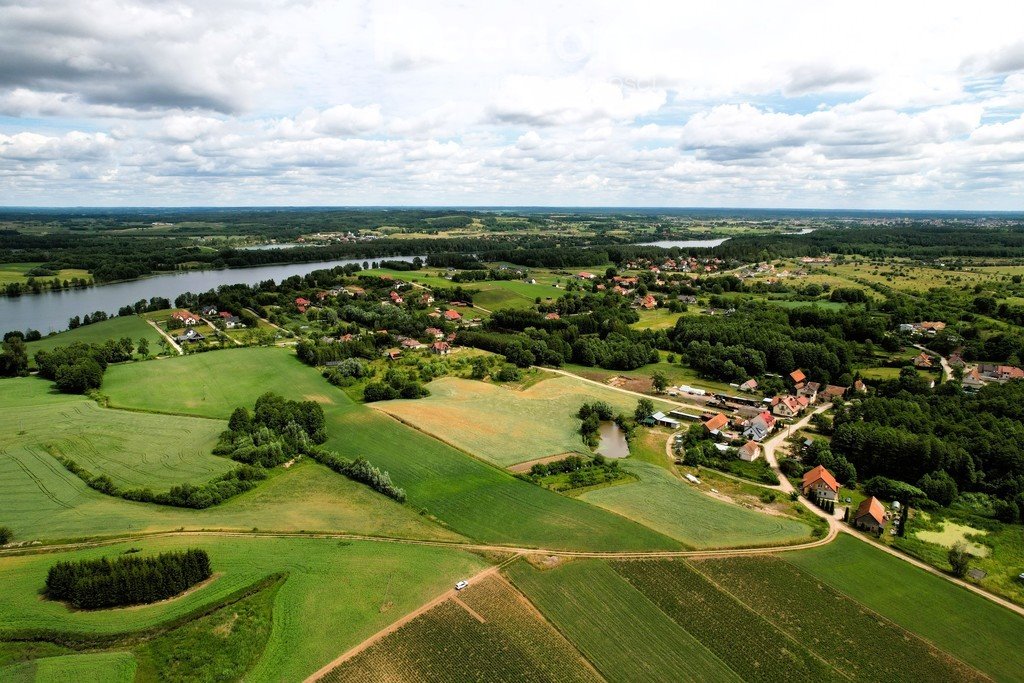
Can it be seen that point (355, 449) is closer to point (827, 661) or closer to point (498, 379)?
point (498, 379)

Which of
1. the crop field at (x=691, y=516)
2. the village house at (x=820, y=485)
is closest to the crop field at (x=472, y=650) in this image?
the crop field at (x=691, y=516)

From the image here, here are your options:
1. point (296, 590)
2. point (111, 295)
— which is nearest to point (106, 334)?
point (111, 295)

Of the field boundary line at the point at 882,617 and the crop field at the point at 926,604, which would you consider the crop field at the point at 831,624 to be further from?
the crop field at the point at 926,604

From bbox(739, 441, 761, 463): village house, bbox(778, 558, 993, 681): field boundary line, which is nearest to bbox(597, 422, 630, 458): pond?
bbox(739, 441, 761, 463): village house

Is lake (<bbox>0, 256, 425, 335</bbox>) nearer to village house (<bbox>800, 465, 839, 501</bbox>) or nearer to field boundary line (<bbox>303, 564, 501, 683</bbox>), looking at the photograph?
field boundary line (<bbox>303, 564, 501, 683</bbox>)

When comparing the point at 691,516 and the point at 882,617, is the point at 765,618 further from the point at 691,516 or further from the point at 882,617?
the point at 691,516

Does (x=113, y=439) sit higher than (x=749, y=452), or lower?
higher

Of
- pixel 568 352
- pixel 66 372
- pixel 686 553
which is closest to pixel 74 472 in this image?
pixel 66 372
